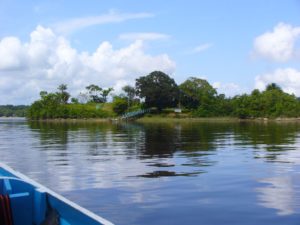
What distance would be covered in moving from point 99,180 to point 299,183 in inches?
225

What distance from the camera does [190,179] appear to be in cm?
1277

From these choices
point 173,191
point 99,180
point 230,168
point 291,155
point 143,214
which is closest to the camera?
point 143,214

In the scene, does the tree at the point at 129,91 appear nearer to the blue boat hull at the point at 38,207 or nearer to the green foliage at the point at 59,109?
the green foliage at the point at 59,109

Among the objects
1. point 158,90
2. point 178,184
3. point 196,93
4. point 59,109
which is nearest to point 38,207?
point 178,184

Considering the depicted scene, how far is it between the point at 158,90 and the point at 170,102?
211 inches

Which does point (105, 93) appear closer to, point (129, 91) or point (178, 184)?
point (129, 91)

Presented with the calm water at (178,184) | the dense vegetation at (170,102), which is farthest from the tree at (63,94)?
the calm water at (178,184)

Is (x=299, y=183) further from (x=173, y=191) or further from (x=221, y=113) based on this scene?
(x=221, y=113)

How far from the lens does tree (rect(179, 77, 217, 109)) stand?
109m

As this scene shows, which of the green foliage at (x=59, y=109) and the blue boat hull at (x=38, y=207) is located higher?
the green foliage at (x=59, y=109)

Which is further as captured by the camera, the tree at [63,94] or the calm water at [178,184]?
the tree at [63,94]

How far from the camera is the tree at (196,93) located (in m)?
109

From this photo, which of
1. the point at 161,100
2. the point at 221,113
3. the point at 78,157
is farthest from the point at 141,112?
the point at 78,157

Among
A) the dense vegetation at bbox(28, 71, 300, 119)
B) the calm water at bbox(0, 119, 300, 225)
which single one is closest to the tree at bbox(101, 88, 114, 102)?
the dense vegetation at bbox(28, 71, 300, 119)
